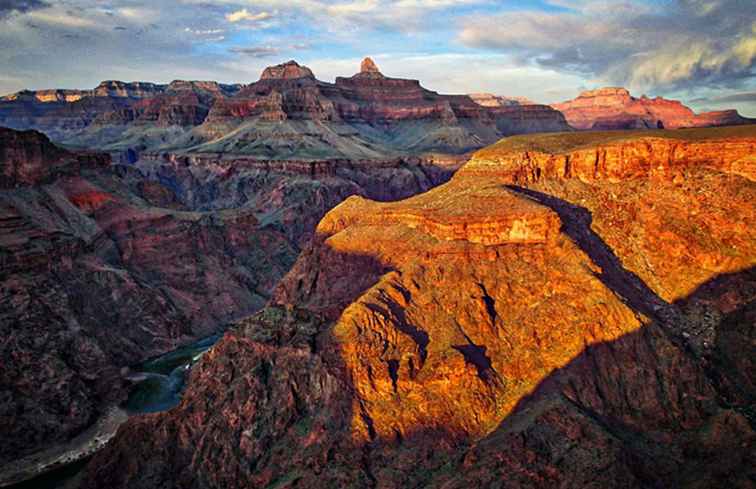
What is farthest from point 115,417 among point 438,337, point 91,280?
point 438,337

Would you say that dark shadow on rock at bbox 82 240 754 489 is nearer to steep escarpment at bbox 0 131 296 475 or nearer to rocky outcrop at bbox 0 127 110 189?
steep escarpment at bbox 0 131 296 475

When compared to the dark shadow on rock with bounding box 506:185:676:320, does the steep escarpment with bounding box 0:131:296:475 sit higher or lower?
lower

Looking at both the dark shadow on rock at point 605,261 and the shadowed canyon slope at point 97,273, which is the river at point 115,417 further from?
the dark shadow on rock at point 605,261

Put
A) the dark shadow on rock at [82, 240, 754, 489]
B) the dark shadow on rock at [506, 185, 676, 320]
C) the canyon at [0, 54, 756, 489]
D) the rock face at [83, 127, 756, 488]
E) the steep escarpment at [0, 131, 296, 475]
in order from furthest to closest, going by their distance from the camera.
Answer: the steep escarpment at [0, 131, 296, 475]
the dark shadow on rock at [506, 185, 676, 320]
the canyon at [0, 54, 756, 489]
the rock face at [83, 127, 756, 488]
the dark shadow on rock at [82, 240, 754, 489]

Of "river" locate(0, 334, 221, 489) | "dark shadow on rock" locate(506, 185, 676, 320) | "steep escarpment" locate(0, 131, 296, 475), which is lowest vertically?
"river" locate(0, 334, 221, 489)

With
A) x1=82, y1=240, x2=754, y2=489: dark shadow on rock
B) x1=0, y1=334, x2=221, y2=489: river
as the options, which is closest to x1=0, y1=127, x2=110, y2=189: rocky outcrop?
x1=0, y1=334, x2=221, y2=489: river

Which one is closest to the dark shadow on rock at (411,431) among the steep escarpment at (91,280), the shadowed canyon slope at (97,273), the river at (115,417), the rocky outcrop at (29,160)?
the river at (115,417)

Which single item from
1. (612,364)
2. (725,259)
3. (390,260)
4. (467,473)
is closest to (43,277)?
(390,260)
